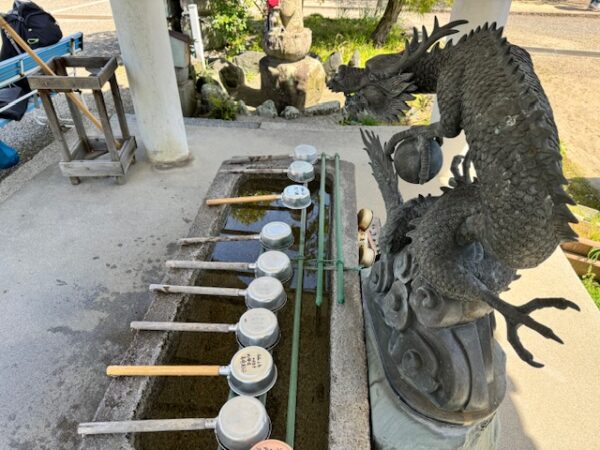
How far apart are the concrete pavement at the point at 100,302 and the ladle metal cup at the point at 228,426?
99 cm

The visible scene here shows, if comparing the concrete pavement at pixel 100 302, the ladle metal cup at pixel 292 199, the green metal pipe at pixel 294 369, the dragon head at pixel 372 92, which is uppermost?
the dragon head at pixel 372 92

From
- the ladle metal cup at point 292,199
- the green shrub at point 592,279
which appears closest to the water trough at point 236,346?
the ladle metal cup at point 292,199

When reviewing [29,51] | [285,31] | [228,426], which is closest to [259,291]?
[228,426]

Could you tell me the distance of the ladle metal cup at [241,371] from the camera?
1.58 m

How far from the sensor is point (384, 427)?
164cm

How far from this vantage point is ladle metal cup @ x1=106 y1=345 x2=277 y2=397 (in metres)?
1.58

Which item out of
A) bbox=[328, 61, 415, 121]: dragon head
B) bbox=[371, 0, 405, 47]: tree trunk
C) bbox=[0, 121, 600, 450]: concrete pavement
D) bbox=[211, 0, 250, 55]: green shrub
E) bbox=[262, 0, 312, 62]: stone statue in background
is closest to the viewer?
bbox=[328, 61, 415, 121]: dragon head

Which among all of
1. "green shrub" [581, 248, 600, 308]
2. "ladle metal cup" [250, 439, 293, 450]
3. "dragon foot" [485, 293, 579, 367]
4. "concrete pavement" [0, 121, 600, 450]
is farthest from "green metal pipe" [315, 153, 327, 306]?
"green shrub" [581, 248, 600, 308]

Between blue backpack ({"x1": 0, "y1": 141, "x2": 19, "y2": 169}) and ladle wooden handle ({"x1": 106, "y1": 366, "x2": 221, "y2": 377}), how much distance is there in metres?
4.14

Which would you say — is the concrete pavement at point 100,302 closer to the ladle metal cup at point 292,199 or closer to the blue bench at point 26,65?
the blue bench at point 26,65

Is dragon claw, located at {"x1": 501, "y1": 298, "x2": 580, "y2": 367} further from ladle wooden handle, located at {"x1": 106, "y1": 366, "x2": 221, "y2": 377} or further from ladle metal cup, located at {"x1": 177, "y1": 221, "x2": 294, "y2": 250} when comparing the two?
ladle metal cup, located at {"x1": 177, "y1": 221, "x2": 294, "y2": 250}

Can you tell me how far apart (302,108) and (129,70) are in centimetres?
382

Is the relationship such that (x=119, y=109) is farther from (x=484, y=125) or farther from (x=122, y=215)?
(x=484, y=125)

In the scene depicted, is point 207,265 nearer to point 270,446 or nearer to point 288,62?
point 270,446
